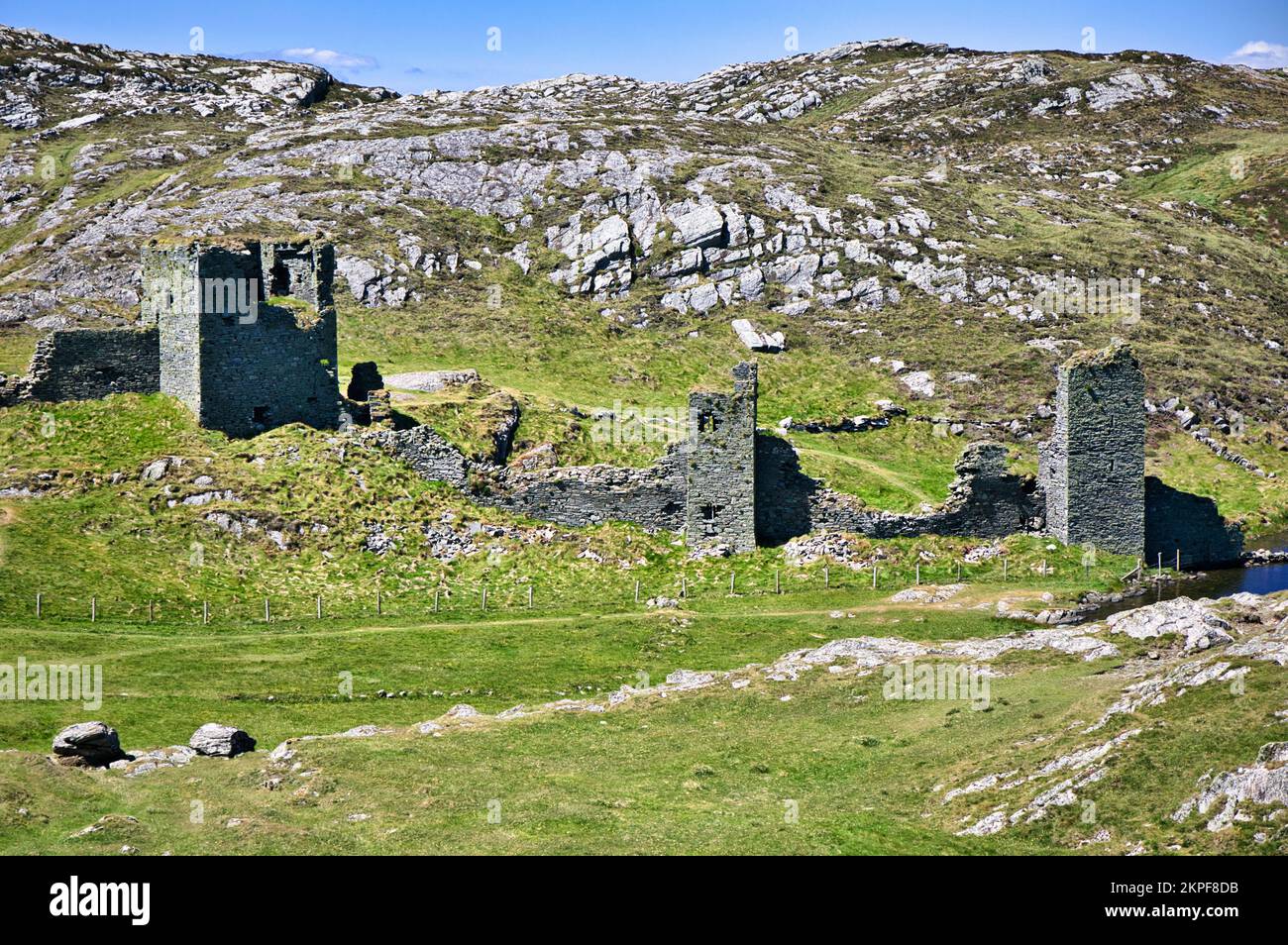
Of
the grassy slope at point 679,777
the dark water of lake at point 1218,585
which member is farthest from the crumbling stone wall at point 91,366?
the dark water of lake at point 1218,585

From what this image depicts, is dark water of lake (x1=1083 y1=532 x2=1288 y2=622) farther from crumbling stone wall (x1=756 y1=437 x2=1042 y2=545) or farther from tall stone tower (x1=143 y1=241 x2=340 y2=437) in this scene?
tall stone tower (x1=143 y1=241 x2=340 y2=437)

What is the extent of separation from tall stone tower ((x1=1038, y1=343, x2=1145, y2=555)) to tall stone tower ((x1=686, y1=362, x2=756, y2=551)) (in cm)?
1338

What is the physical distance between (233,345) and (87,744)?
27.2 meters

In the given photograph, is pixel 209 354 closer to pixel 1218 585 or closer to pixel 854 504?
pixel 854 504

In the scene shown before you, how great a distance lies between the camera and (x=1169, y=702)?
2914 cm

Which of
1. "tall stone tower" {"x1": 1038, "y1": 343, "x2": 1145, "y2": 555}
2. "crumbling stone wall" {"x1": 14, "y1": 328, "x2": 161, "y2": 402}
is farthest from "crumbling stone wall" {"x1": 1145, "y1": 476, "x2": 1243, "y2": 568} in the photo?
"crumbling stone wall" {"x1": 14, "y1": 328, "x2": 161, "y2": 402}

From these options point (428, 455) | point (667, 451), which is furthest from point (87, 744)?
→ point (667, 451)

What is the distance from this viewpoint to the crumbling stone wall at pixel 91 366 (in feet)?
180

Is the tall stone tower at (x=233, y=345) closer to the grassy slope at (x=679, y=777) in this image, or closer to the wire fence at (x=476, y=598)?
the wire fence at (x=476, y=598)

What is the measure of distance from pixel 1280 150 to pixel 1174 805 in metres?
139

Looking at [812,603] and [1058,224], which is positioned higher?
[1058,224]

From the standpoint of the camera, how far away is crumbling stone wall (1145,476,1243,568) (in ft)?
191
